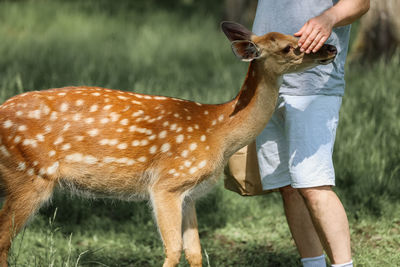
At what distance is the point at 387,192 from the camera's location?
517 centimetres

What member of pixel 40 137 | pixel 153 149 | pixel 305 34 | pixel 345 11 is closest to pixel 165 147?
pixel 153 149

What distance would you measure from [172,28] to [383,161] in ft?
21.7

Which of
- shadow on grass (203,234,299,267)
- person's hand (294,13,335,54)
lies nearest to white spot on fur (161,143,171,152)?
person's hand (294,13,335,54)

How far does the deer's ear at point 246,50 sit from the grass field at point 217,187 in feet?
3.45

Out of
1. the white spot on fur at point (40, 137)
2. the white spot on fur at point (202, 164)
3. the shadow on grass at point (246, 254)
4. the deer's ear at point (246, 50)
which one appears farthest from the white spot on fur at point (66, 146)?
the shadow on grass at point (246, 254)

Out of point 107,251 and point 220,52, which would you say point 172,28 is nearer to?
point 220,52

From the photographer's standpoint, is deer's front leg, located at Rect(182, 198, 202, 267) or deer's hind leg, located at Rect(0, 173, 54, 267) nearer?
deer's hind leg, located at Rect(0, 173, 54, 267)

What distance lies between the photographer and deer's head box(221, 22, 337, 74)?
321 centimetres

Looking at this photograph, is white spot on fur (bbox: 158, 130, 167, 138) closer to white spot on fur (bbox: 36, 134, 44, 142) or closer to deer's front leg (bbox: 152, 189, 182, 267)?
deer's front leg (bbox: 152, 189, 182, 267)

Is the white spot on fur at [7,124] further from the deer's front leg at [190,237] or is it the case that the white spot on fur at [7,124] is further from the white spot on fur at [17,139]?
the deer's front leg at [190,237]

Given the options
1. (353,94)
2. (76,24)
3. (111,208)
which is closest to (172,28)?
(76,24)

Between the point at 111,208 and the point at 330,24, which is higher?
the point at 330,24

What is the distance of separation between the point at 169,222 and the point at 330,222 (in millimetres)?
853

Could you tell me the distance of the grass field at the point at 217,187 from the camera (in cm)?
460
